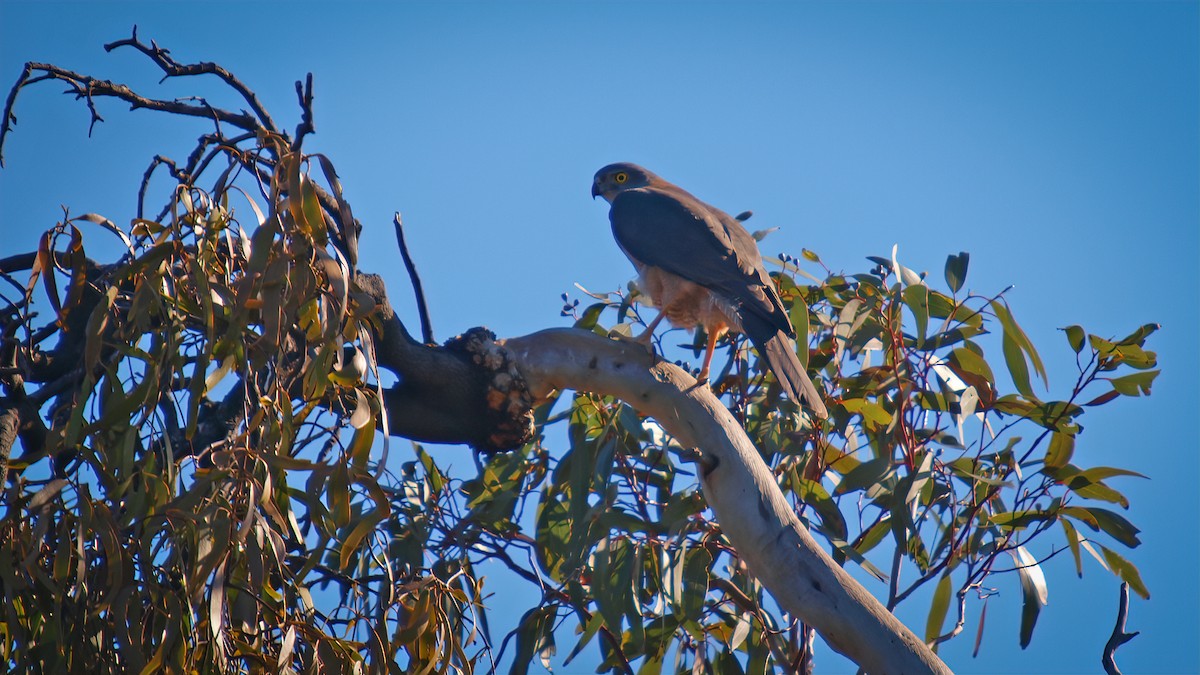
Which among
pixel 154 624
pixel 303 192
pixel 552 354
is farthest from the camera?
pixel 552 354

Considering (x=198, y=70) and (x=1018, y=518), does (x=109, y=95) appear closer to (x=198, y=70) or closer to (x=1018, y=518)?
(x=198, y=70)

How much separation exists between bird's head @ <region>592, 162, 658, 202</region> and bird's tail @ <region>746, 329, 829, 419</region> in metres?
1.76

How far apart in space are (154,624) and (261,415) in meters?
0.41

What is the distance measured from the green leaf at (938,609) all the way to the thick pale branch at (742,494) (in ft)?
2.93

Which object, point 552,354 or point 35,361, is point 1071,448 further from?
point 35,361

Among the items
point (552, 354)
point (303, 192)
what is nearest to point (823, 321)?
point (552, 354)

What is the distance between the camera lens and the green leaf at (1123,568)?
2781mm

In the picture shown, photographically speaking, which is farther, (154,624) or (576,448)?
(576,448)

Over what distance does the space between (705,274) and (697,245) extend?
226 millimetres

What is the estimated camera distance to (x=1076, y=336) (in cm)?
268

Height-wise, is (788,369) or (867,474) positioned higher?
(788,369)

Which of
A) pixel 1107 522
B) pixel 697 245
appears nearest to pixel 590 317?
pixel 697 245

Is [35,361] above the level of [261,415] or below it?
above

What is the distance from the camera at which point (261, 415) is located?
190cm
